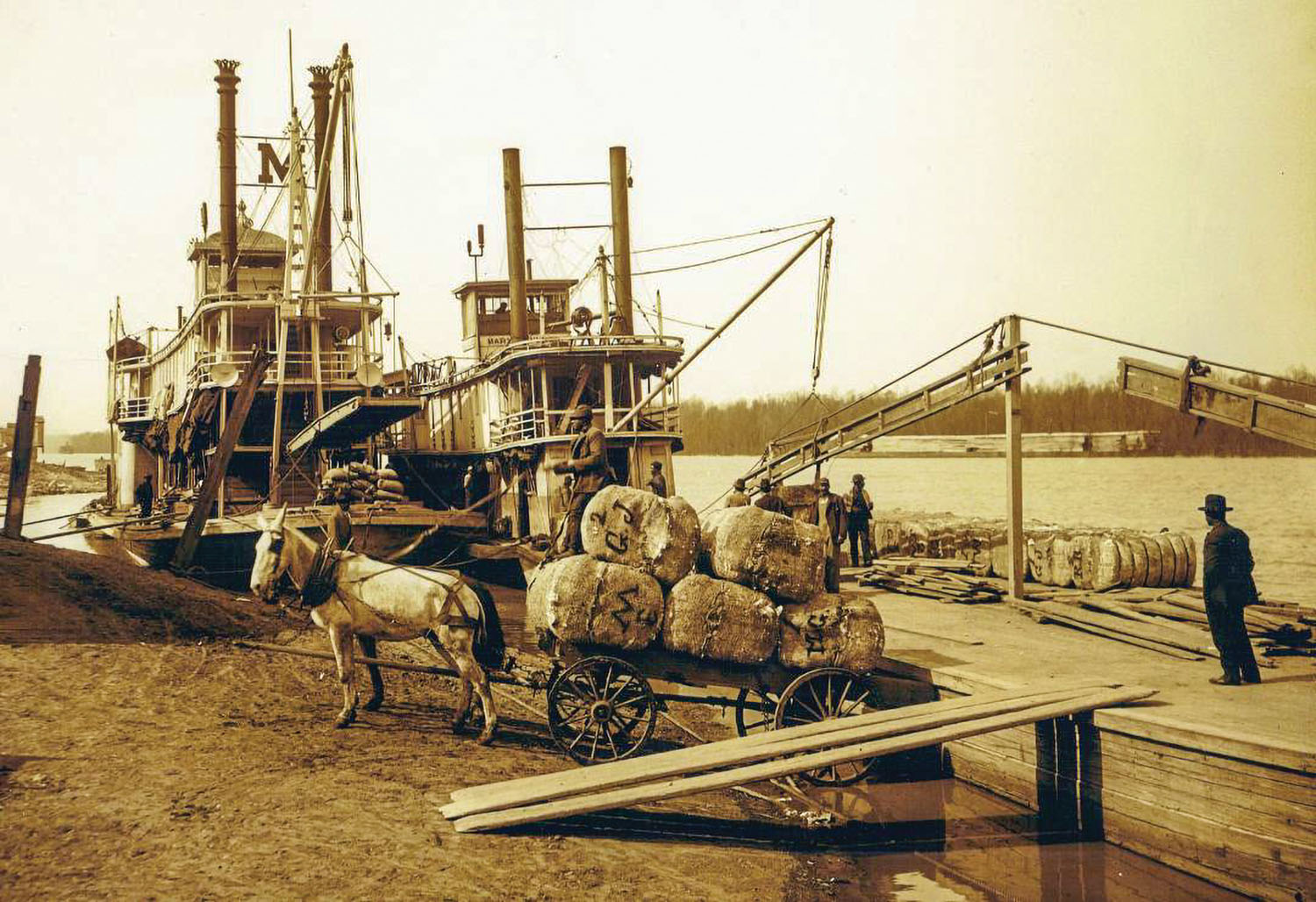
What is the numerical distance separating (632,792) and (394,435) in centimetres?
2449

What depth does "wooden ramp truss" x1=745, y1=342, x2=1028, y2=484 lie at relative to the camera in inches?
560

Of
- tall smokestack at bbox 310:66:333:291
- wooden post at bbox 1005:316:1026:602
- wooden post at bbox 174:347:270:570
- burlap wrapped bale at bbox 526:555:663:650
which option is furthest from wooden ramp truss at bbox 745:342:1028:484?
tall smokestack at bbox 310:66:333:291

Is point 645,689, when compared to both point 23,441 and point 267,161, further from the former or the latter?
point 267,161

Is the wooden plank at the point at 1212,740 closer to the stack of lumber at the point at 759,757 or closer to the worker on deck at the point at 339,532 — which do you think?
the stack of lumber at the point at 759,757

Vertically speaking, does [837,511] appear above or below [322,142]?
below

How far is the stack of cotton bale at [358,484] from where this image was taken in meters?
16.1

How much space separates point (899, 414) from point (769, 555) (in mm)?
7978

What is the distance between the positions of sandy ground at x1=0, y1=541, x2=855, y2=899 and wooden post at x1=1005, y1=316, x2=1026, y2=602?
6.05m

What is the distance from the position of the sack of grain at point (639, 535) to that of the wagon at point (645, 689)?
2.80 ft

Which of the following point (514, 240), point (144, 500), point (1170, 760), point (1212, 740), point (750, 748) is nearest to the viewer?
point (1212, 740)

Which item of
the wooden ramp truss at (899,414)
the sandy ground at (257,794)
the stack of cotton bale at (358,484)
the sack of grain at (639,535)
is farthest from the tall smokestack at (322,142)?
the sack of grain at (639,535)

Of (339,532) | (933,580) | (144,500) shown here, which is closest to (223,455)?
(339,532)

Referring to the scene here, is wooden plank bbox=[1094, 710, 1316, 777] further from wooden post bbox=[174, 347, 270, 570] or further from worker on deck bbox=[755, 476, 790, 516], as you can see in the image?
wooden post bbox=[174, 347, 270, 570]

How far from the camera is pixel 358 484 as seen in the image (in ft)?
60.7
